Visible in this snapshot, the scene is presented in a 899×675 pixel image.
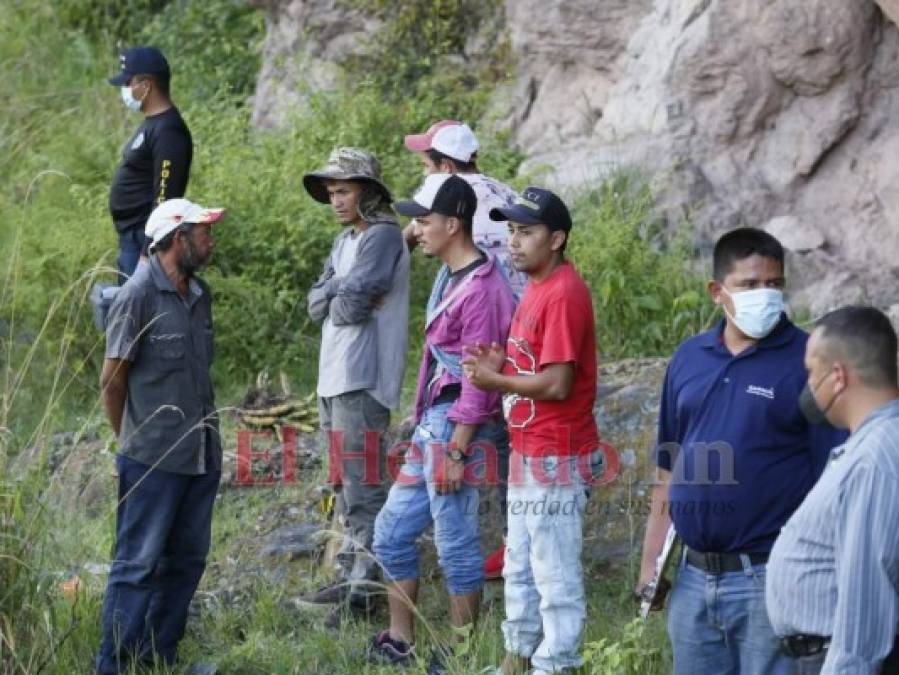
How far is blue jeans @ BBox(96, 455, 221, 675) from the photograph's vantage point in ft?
20.0

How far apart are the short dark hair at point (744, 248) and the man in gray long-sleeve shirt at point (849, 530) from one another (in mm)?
871

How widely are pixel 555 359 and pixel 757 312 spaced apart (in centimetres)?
104

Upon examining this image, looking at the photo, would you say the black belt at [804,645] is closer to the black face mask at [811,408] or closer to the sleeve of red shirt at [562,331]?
the black face mask at [811,408]

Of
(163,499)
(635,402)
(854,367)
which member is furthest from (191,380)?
(854,367)

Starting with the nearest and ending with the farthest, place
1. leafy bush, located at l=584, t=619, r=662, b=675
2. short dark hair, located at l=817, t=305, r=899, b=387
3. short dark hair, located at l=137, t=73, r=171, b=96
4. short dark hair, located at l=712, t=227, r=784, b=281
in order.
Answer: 1. short dark hair, located at l=817, t=305, r=899, b=387
2. short dark hair, located at l=712, t=227, r=784, b=281
3. leafy bush, located at l=584, t=619, r=662, b=675
4. short dark hair, located at l=137, t=73, r=171, b=96

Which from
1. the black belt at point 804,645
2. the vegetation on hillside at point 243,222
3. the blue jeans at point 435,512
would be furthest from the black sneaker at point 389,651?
the black belt at point 804,645

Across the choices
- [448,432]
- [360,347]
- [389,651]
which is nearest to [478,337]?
[448,432]

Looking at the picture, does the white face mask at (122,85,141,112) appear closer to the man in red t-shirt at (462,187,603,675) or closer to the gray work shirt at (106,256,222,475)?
the gray work shirt at (106,256,222,475)

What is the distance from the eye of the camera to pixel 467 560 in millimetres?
6379

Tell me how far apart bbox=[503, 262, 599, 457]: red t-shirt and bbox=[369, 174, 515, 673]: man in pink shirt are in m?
0.34

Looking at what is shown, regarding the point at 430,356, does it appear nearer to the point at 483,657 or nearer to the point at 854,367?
the point at 483,657

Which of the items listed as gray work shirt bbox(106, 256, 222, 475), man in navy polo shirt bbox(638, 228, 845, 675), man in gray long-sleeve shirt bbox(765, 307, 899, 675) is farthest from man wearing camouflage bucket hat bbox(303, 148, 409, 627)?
man in gray long-sleeve shirt bbox(765, 307, 899, 675)

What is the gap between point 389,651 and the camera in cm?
643

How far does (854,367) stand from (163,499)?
306 centimetres
